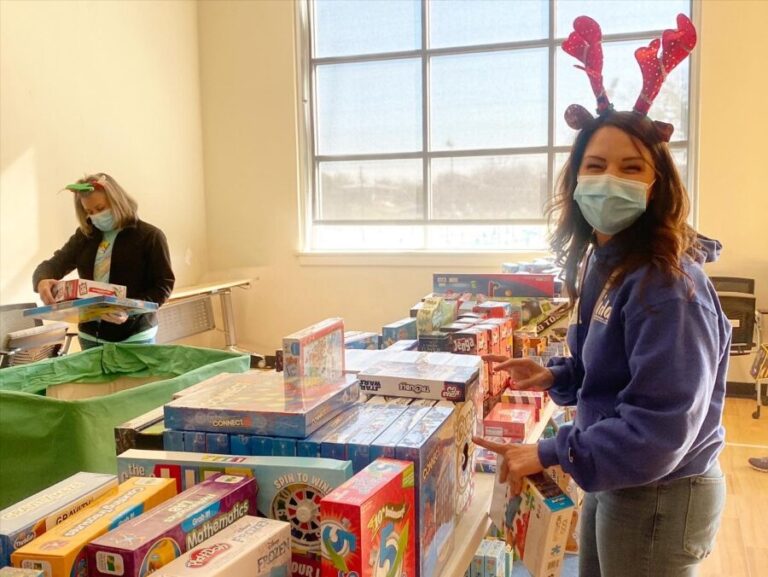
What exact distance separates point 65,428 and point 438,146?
397 cm

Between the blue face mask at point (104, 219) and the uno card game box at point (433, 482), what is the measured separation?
2.05m

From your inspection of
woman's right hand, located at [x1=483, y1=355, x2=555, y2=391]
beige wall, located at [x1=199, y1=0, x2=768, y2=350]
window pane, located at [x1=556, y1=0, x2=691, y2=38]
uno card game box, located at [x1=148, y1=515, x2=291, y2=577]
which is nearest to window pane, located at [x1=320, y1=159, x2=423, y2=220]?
beige wall, located at [x1=199, y1=0, x2=768, y2=350]

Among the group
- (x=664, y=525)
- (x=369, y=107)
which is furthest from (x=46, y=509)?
(x=369, y=107)

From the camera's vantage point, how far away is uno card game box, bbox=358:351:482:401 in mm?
1231

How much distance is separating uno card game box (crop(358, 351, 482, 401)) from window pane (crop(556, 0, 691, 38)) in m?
4.13

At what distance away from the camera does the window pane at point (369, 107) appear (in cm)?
533

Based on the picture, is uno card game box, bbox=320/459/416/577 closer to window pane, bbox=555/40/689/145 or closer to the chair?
the chair

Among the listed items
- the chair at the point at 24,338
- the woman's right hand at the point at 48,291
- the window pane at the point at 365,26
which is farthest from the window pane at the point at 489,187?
the woman's right hand at the point at 48,291

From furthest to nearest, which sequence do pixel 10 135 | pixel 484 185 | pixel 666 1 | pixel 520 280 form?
pixel 484 185, pixel 666 1, pixel 10 135, pixel 520 280

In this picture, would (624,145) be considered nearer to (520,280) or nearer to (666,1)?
(520,280)

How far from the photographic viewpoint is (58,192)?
4.27 meters

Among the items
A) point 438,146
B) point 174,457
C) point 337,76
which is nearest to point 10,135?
point 337,76

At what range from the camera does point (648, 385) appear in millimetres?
953

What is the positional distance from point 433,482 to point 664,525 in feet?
1.33
